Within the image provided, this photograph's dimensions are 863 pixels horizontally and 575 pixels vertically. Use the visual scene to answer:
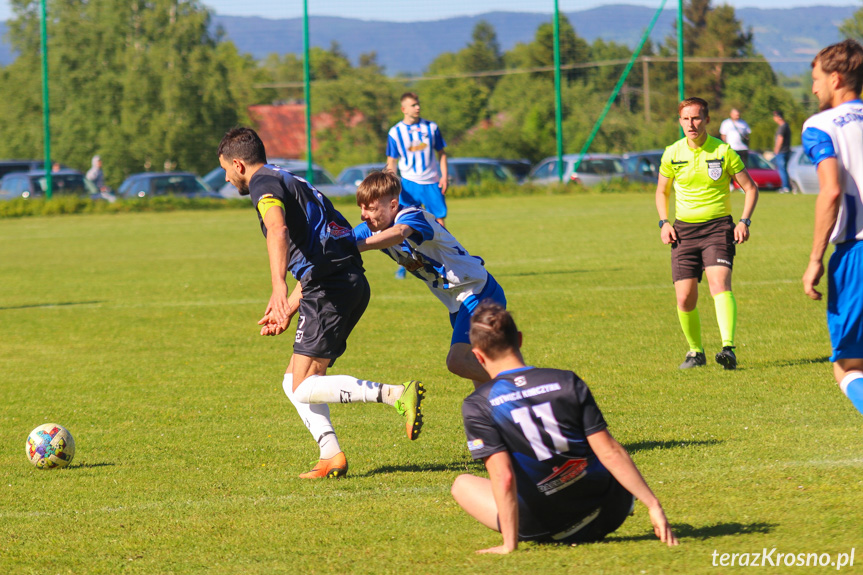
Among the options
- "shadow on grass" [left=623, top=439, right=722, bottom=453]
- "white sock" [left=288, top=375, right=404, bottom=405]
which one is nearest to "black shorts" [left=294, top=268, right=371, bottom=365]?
"white sock" [left=288, top=375, right=404, bottom=405]

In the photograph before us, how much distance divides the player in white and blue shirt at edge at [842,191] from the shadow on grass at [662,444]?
4.43 feet

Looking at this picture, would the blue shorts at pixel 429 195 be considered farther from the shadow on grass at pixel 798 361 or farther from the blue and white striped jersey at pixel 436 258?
the blue and white striped jersey at pixel 436 258

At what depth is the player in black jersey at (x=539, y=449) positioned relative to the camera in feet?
12.4

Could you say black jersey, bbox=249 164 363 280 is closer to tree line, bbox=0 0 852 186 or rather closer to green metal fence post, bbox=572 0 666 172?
green metal fence post, bbox=572 0 666 172

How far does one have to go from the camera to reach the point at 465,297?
19.1ft

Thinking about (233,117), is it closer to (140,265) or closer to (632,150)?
(632,150)

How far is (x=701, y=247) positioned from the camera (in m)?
8.32

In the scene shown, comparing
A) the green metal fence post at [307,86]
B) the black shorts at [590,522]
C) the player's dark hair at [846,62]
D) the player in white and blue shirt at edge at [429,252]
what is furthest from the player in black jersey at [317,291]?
the green metal fence post at [307,86]

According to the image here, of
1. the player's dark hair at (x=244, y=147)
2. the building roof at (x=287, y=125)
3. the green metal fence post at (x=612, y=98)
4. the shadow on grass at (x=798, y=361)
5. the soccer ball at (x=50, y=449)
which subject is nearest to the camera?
the player's dark hair at (x=244, y=147)

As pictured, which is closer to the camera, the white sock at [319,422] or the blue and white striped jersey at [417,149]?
the white sock at [319,422]

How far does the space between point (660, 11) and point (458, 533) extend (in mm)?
28941

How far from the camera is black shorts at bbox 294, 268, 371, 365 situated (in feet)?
18.3

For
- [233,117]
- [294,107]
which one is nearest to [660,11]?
[233,117]

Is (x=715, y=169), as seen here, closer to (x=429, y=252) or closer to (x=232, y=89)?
(x=429, y=252)
